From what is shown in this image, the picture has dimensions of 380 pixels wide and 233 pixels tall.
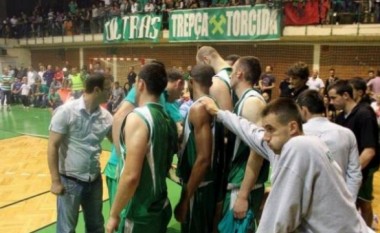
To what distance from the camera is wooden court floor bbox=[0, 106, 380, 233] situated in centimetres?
441

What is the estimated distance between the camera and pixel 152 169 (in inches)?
88.9

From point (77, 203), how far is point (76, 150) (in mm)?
399

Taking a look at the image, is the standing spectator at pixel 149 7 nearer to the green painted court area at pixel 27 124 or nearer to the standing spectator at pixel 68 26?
the standing spectator at pixel 68 26

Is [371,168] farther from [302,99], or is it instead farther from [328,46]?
[328,46]

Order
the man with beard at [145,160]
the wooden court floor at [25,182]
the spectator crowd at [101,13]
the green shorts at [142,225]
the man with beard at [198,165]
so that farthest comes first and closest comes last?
the spectator crowd at [101,13] → the wooden court floor at [25,182] → the man with beard at [198,165] → the green shorts at [142,225] → the man with beard at [145,160]

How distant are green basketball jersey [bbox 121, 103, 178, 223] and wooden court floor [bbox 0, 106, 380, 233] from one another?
235 cm

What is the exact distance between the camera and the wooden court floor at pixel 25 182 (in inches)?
174

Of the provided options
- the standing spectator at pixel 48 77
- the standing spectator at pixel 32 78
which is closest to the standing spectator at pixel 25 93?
the standing spectator at pixel 32 78

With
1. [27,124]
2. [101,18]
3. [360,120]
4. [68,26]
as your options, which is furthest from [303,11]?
[68,26]

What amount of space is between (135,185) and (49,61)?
21.5m

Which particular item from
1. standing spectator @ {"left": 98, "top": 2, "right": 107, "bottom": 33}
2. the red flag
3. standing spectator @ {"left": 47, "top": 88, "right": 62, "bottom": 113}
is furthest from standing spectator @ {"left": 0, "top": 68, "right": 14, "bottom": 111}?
the red flag

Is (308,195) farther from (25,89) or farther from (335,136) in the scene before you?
(25,89)

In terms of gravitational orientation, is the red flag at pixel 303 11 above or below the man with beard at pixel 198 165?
above

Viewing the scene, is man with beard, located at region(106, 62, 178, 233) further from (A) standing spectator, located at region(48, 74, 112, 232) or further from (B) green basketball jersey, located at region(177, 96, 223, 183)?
(A) standing spectator, located at region(48, 74, 112, 232)
